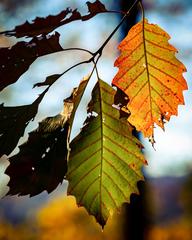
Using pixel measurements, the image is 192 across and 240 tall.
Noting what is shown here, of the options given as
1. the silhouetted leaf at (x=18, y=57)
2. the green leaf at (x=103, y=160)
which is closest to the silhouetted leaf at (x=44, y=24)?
the silhouetted leaf at (x=18, y=57)

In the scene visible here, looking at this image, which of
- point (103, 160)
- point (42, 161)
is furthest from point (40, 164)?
point (103, 160)

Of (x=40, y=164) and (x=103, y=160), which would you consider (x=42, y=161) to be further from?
(x=103, y=160)

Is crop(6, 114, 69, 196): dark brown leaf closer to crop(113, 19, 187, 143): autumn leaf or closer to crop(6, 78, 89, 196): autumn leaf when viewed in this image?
crop(6, 78, 89, 196): autumn leaf

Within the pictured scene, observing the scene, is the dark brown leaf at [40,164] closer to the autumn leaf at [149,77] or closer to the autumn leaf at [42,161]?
the autumn leaf at [42,161]

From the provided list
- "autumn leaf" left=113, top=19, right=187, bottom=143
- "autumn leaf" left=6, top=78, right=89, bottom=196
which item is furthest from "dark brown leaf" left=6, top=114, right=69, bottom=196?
"autumn leaf" left=113, top=19, right=187, bottom=143

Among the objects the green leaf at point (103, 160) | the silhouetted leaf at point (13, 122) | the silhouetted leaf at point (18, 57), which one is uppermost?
→ the silhouetted leaf at point (18, 57)
